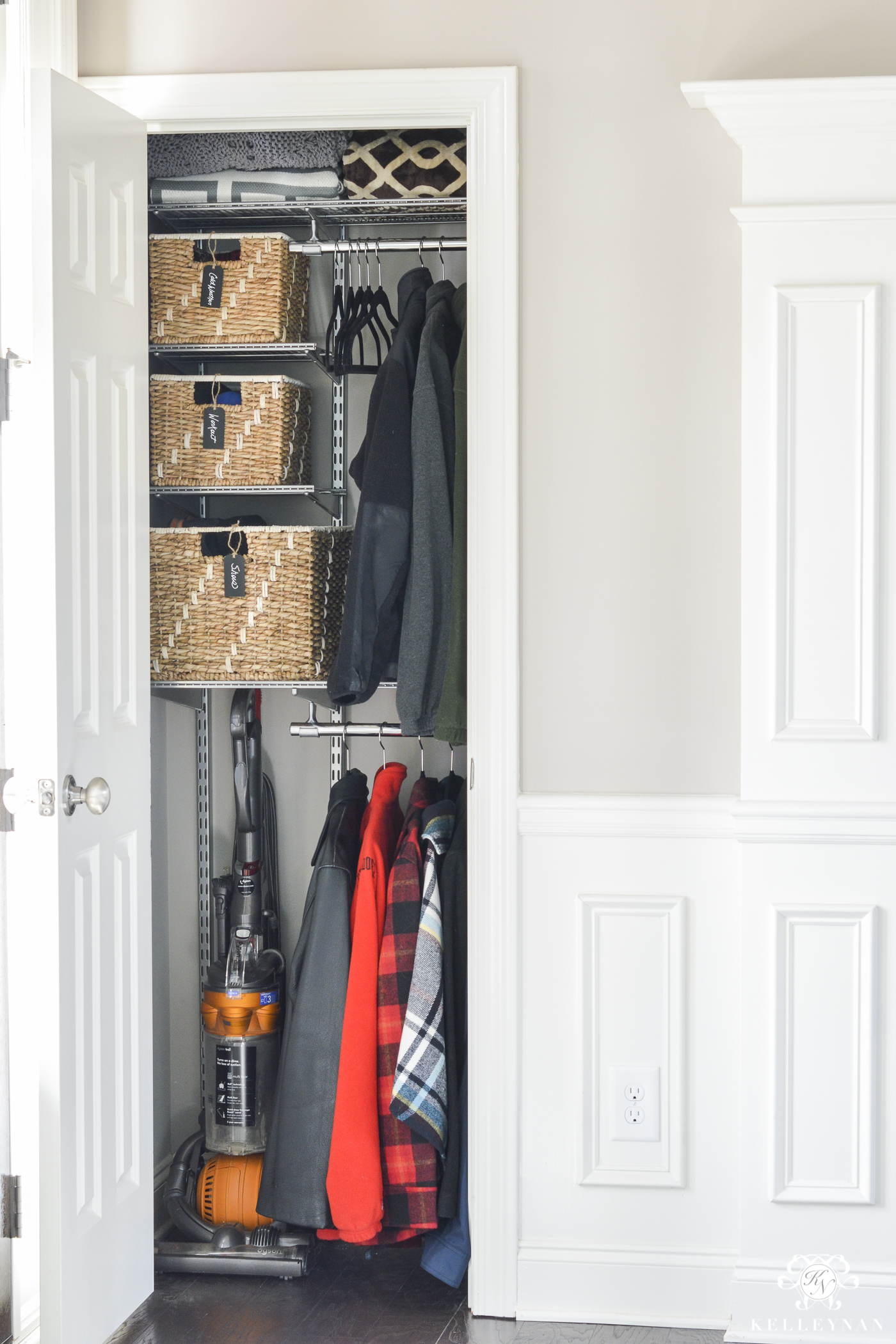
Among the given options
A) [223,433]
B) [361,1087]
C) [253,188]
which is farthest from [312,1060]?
[253,188]

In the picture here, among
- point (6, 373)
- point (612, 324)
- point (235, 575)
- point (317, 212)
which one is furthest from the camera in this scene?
point (317, 212)

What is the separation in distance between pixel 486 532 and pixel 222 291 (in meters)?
0.80

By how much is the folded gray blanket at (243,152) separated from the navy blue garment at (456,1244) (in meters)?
1.93

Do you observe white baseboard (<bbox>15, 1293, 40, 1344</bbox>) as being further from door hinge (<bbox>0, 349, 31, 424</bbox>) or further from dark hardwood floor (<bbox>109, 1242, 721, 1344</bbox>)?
door hinge (<bbox>0, 349, 31, 424</bbox>)

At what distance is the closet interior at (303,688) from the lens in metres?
2.21

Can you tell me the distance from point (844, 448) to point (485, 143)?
849mm

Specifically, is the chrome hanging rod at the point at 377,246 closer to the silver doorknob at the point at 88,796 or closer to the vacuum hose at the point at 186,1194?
the silver doorknob at the point at 88,796

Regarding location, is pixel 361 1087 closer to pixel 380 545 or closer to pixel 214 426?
pixel 380 545

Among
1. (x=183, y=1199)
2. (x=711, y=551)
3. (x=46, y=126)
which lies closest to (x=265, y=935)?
(x=183, y=1199)

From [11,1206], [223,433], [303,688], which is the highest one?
[223,433]

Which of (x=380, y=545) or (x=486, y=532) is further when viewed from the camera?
(x=380, y=545)

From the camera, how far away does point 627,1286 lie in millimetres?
2088

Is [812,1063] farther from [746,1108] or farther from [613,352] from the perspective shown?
[613,352]

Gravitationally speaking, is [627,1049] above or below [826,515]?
below
